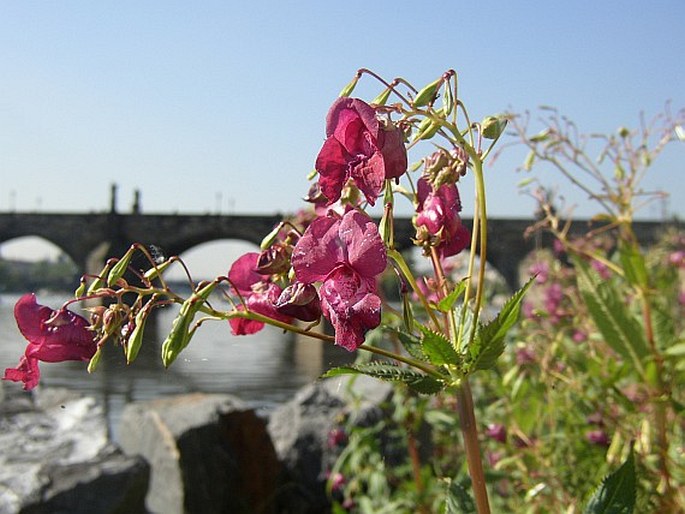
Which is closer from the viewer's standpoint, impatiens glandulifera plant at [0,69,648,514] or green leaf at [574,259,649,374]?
impatiens glandulifera plant at [0,69,648,514]

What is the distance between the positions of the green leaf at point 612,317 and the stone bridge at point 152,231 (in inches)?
990

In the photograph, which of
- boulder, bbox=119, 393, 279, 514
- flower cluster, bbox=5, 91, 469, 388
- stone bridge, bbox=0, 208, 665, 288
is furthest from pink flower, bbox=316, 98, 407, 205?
stone bridge, bbox=0, 208, 665, 288

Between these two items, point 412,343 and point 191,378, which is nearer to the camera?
point 412,343

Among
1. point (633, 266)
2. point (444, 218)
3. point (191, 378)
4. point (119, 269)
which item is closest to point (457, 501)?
point (444, 218)

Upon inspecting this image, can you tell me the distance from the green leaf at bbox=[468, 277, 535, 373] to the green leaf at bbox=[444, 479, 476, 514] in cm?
19

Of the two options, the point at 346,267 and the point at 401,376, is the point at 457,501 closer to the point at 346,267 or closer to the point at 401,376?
the point at 401,376

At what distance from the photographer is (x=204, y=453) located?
4414 mm

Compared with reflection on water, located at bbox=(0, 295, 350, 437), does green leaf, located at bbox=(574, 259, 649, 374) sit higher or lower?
higher

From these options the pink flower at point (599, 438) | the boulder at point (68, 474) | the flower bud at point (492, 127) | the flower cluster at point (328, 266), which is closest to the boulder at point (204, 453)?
the boulder at point (68, 474)

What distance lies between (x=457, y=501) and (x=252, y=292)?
287mm

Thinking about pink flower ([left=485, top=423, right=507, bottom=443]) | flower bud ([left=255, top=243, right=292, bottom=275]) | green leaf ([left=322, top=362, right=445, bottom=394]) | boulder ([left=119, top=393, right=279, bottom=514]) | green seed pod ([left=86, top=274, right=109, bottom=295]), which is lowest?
boulder ([left=119, top=393, right=279, bottom=514])

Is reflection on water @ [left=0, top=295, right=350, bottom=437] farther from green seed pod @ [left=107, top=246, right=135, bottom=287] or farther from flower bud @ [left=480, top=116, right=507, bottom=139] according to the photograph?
flower bud @ [left=480, top=116, right=507, bottom=139]

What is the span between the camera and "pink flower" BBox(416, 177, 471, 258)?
2.31 feet

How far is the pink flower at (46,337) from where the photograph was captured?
2.04ft
